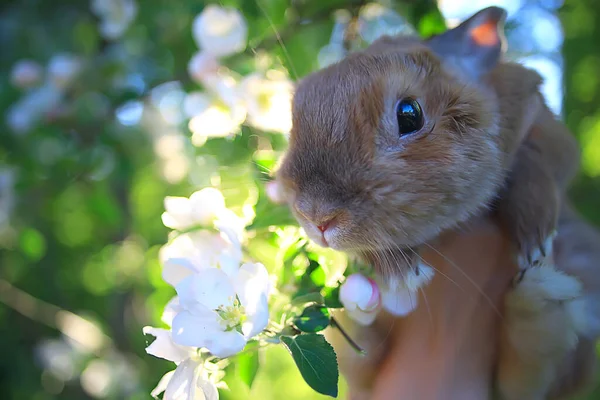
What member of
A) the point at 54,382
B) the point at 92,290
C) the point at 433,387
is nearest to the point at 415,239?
the point at 433,387

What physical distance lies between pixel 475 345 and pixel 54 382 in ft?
7.12

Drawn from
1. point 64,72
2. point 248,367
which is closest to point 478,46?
Answer: point 248,367

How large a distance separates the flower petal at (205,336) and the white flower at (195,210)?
21 centimetres

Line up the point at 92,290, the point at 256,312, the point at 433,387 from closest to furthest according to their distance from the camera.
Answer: the point at 256,312
the point at 433,387
the point at 92,290

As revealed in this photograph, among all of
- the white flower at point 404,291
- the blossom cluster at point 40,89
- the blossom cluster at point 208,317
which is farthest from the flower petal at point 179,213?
the blossom cluster at point 40,89

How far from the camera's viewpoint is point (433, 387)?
2.25ft

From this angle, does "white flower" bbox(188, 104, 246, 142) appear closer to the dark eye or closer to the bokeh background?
the bokeh background

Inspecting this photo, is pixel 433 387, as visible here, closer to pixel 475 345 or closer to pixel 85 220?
pixel 475 345

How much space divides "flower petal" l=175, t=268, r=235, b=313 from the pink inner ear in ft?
1.76

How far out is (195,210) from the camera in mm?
732

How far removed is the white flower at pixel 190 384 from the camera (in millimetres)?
554

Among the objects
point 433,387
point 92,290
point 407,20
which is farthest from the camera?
point 92,290

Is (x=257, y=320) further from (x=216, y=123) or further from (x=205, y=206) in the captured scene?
(x=216, y=123)

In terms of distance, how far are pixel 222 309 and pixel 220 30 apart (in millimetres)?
655
